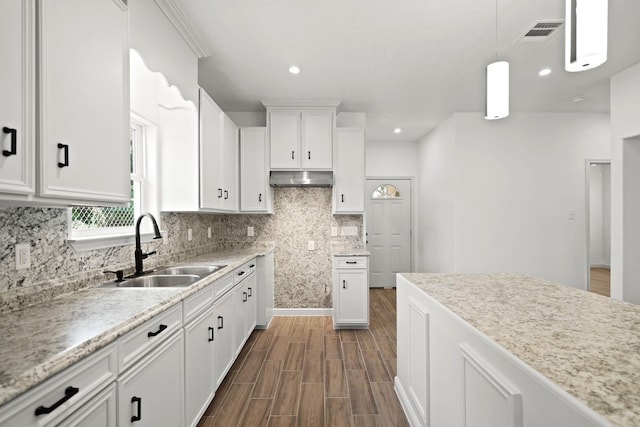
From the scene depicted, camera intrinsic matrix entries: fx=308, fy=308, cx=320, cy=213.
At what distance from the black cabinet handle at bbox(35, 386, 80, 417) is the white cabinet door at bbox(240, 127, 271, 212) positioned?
3070 millimetres

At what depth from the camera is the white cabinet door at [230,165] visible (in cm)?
336

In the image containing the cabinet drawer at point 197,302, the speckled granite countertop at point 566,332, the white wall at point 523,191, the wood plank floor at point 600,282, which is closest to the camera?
the speckled granite countertop at point 566,332


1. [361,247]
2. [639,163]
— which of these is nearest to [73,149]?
[361,247]

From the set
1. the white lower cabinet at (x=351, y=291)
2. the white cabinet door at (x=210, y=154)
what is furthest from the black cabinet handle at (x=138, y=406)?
the white lower cabinet at (x=351, y=291)

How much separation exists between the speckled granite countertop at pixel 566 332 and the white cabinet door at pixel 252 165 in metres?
2.65

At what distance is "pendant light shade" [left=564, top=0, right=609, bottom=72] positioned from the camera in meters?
1.22

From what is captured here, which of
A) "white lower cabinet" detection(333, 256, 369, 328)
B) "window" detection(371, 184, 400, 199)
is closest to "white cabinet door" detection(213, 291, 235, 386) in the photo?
"white lower cabinet" detection(333, 256, 369, 328)

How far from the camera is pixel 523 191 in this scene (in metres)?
4.46

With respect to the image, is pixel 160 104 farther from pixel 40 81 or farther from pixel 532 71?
pixel 532 71

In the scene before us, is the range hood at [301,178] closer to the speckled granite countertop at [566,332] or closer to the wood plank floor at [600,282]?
the speckled granite countertop at [566,332]

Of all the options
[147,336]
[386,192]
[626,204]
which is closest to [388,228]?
[386,192]

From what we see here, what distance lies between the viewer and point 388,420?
2.00m

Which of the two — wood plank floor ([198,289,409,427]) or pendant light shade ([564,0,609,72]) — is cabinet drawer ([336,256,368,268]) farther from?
pendant light shade ([564,0,609,72])

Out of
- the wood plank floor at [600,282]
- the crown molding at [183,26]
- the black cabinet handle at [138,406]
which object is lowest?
the wood plank floor at [600,282]
